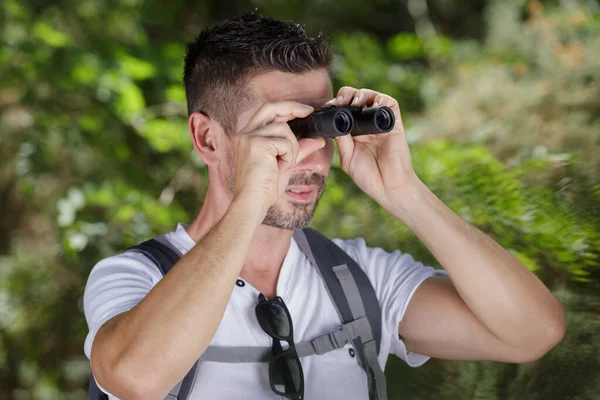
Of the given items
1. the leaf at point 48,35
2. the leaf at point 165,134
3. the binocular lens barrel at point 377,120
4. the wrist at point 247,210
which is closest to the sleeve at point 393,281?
the binocular lens barrel at point 377,120

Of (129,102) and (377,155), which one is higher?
(377,155)

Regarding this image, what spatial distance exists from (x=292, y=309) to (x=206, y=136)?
54 cm

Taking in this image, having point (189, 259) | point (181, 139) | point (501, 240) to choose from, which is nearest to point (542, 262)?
point (501, 240)

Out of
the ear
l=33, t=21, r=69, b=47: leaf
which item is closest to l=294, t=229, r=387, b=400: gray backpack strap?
the ear

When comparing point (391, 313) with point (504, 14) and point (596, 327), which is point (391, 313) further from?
point (504, 14)

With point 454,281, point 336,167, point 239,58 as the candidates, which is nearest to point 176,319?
point 454,281

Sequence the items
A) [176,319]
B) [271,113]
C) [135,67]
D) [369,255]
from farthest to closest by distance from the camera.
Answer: [135,67]
[369,255]
[271,113]
[176,319]

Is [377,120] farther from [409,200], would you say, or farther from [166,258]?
[166,258]

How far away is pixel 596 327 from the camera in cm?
217

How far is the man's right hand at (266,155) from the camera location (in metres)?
1.57

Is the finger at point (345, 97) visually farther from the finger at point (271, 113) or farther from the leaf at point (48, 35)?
the leaf at point (48, 35)

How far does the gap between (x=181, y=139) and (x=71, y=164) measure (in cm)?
77

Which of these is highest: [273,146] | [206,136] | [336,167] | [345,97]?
[345,97]

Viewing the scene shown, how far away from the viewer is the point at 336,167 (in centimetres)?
387
